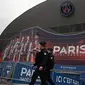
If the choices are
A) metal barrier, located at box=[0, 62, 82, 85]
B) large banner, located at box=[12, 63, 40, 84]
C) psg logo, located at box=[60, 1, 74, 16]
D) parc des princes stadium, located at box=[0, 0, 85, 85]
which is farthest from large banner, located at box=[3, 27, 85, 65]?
large banner, located at box=[12, 63, 40, 84]

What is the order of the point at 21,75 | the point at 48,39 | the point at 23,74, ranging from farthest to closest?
1. the point at 48,39
2. the point at 21,75
3. the point at 23,74

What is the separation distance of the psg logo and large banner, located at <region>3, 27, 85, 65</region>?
1.44 metres

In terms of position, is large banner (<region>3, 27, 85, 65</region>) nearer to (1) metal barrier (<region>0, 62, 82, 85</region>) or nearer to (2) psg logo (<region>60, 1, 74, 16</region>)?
(1) metal barrier (<region>0, 62, 82, 85</region>)

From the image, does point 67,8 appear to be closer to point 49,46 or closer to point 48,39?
point 48,39

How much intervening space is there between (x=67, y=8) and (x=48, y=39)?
2096 millimetres

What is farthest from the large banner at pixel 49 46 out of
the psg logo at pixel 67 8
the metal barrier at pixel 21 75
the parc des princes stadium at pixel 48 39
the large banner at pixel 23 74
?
the large banner at pixel 23 74

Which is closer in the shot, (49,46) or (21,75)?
(21,75)

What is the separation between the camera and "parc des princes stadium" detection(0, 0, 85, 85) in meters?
13.4

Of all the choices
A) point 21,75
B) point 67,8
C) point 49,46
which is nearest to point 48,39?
point 49,46

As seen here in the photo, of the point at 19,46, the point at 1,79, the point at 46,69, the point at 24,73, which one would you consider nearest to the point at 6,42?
the point at 19,46

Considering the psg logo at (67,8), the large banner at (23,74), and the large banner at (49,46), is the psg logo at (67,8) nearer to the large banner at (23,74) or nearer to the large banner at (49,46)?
the large banner at (49,46)

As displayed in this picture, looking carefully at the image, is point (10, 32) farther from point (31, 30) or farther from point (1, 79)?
point (1, 79)

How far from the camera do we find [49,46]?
48.6 ft

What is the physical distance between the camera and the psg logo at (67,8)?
15346 mm
